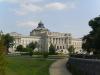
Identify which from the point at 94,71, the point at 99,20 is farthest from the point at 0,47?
the point at 99,20

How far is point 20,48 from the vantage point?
19212 cm

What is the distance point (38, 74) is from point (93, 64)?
17082 mm

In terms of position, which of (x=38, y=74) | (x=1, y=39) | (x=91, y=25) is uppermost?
(x=91, y=25)

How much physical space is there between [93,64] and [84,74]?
5.81 meters

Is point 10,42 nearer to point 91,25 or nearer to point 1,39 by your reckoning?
point 91,25

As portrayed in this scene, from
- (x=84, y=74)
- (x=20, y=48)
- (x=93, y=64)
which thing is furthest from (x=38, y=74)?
(x=20, y=48)

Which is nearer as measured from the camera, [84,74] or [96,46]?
[84,74]

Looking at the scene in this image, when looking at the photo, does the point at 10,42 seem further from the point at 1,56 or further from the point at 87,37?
the point at 1,56

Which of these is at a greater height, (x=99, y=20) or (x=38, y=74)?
(x=99, y=20)

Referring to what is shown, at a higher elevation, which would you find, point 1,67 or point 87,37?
point 87,37

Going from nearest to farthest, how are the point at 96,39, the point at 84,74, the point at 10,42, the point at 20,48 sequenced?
the point at 84,74
the point at 96,39
the point at 10,42
the point at 20,48

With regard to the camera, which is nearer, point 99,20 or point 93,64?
point 93,64

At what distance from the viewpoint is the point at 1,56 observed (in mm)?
22469

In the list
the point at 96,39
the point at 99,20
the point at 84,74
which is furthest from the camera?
the point at 99,20
